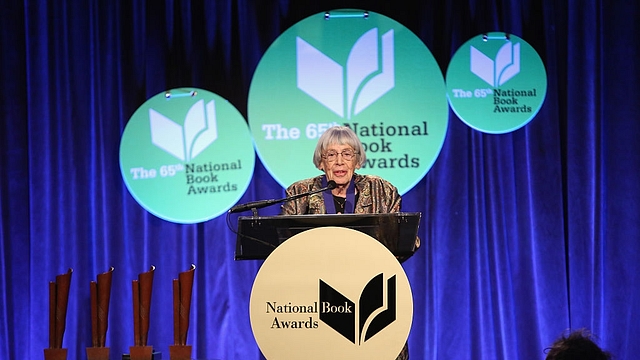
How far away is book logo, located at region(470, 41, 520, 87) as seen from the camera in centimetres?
488

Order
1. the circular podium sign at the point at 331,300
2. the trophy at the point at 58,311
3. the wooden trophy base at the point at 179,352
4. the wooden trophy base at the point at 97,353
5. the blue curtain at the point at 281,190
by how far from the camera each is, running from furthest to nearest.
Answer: the blue curtain at the point at 281,190 → the trophy at the point at 58,311 → the wooden trophy base at the point at 97,353 → the wooden trophy base at the point at 179,352 → the circular podium sign at the point at 331,300

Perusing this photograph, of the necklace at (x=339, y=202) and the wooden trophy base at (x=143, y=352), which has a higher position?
the necklace at (x=339, y=202)

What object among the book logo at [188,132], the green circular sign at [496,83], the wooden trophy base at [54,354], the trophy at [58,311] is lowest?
the wooden trophy base at [54,354]

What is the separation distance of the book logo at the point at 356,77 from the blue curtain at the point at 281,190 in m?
0.26

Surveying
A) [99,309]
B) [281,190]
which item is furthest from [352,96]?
[99,309]

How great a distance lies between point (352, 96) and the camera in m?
4.89

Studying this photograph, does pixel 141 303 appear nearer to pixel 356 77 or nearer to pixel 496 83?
pixel 356 77

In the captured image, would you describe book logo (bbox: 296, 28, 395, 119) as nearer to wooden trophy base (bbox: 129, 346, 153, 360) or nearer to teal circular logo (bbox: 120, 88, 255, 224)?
teal circular logo (bbox: 120, 88, 255, 224)

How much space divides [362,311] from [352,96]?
9.42 ft

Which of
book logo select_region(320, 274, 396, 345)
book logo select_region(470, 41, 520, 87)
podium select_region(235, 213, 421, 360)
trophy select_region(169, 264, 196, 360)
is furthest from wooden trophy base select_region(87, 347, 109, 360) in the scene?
book logo select_region(470, 41, 520, 87)

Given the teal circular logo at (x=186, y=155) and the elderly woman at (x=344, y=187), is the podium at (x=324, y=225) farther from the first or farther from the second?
the teal circular logo at (x=186, y=155)

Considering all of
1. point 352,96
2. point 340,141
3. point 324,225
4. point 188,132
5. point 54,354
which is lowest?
point 54,354

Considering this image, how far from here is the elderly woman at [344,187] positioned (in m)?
3.44

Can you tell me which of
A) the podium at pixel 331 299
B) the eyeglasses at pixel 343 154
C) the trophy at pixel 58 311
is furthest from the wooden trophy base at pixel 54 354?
the podium at pixel 331 299
